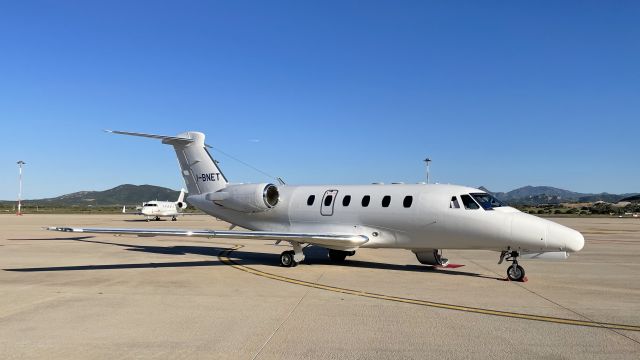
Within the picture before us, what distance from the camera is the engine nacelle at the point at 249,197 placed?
1762 cm

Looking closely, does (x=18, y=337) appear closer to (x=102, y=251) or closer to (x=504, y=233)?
(x=504, y=233)

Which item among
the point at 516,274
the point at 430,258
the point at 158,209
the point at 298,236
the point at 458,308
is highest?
the point at 158,209

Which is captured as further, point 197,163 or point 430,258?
point 197,163

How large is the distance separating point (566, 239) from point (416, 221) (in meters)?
3.95

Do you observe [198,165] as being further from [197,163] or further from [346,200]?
[346,200]

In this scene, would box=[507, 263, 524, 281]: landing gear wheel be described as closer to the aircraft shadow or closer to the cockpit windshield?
the aircraft shadow

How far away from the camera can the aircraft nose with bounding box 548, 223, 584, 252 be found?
40.7 ft

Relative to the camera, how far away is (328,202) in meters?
16.6

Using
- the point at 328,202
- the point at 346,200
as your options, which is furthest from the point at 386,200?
the point at 328,202

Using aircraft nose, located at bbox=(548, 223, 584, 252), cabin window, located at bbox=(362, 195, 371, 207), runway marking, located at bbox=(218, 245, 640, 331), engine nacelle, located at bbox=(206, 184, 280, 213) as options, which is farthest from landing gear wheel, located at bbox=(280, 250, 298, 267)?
aircraft nose, located at bbox=(548, 223, 584, 252)

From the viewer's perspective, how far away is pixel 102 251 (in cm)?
2023

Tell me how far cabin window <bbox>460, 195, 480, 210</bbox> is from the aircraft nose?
198 cm

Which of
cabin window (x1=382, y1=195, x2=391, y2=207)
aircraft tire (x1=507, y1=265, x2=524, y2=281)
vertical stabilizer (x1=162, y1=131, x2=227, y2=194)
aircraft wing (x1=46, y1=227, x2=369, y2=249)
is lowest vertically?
aircraft tire (x1=507, y1=265, x2=524, y2=281)

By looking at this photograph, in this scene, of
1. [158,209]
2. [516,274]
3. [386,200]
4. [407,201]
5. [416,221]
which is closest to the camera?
[516,274]
